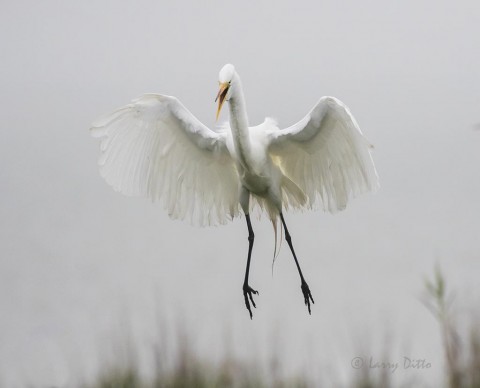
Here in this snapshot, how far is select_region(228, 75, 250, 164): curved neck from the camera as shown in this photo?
5551 mm

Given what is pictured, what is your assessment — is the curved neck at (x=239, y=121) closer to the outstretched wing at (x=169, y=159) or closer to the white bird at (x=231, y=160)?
the white bird at (x=231, y=160)

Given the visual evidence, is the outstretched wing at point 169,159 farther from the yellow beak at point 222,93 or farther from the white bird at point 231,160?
the yellow beak at point 222,93

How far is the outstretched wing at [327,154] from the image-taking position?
17.5 feet

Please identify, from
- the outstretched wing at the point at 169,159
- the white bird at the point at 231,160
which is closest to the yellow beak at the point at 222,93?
the white bird at the point at 231,160

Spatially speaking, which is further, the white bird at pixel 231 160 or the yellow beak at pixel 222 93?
the white bird at pixel 231 160

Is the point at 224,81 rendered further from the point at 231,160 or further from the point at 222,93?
the point at 231,160

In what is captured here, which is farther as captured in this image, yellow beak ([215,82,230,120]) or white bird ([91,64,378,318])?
white bird ([91,64,378,318])

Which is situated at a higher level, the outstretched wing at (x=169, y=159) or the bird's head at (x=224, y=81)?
the bird's head at (x=224, y=81)

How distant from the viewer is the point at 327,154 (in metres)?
5.78

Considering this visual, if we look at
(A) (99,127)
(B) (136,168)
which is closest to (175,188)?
(B) (136,168)

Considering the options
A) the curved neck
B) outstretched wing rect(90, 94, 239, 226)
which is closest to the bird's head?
the curved neck

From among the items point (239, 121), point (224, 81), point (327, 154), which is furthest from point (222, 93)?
point (327, 154)

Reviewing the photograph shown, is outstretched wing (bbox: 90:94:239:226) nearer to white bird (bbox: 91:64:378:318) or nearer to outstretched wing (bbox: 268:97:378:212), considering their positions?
white bird (bbox: 91:64:378:318)

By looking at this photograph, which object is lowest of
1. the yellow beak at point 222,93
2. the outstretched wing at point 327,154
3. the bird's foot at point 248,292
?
the bird's foot at point 248,292
